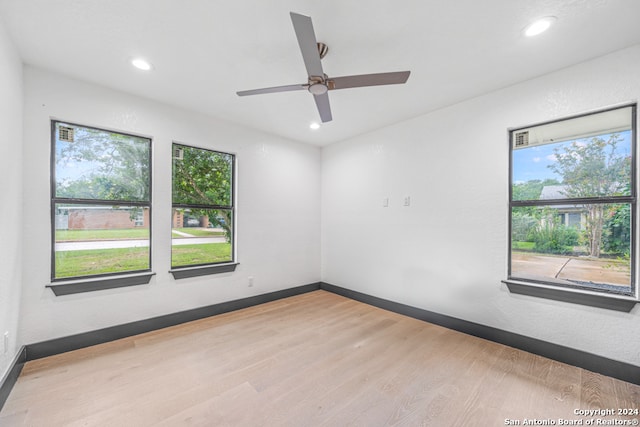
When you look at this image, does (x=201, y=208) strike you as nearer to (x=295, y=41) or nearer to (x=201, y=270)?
(x=201, y=270)

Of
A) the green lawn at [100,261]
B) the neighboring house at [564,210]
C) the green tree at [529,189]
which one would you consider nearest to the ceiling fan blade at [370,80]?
the green tree at [529,189]

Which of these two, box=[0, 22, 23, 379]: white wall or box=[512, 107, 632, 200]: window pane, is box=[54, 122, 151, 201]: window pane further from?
box=[512, 107, 632, 200]: window pane

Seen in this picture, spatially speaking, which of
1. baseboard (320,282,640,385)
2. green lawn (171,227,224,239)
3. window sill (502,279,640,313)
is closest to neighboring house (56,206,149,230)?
green lawn (171,227,224,239)

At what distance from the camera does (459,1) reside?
1.67 m

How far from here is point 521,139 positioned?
266 cm

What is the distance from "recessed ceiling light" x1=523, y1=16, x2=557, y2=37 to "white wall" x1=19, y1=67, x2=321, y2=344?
3.16 meters

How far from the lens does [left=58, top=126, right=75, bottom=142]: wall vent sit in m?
2.55

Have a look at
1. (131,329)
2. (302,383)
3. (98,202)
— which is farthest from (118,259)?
(302,383)

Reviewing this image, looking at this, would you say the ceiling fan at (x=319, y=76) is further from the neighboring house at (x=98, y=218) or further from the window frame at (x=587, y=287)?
the neighboring house at (x=98, y=218)

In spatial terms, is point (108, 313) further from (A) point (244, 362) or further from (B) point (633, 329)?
(B) point (633, 329)

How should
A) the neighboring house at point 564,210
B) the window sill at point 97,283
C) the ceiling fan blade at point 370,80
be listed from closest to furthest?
the ceiling fan blade at point 370,80 < the neighboring house at point 564,210 < the window sill at point 97,283

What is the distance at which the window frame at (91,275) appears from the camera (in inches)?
97.7

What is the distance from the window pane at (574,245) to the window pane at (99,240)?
13.1ft

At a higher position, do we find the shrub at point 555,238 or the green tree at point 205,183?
the green tree at point 205,183
